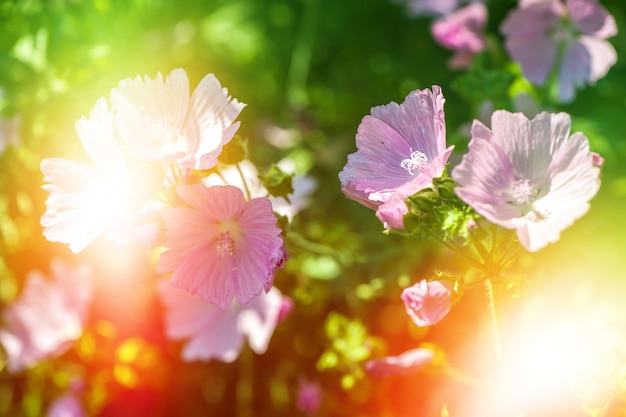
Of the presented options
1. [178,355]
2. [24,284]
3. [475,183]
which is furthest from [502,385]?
[24,284]

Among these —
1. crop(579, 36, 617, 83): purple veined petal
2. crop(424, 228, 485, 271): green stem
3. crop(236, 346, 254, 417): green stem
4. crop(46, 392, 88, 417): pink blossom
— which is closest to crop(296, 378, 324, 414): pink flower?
crop(236, 346, 254, 417): green stem

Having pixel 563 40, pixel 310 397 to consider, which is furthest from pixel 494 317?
pixel 563 40

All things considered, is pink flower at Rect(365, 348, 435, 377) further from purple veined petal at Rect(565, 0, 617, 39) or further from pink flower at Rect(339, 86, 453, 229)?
purple veined petal at Rect(565, 0, 617, 39)

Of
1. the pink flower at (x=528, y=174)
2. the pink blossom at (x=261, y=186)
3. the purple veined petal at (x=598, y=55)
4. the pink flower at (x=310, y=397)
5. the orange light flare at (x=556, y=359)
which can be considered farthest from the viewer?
the pink flower at (x=310, y=397)

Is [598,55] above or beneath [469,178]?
beneath

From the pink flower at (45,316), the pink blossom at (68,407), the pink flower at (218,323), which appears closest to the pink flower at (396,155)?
the pink flower at (218,323)

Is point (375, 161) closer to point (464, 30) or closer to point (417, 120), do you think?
point (417, 120)

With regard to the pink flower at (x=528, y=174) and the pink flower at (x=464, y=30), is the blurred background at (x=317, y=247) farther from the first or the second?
the pink flower at (x=528, y=174)

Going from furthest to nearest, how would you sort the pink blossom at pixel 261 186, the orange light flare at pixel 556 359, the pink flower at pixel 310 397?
the pink flower at pixel 310 397, the pink blossom at pixel 261 186, the orange light flare at pixel 556 359
